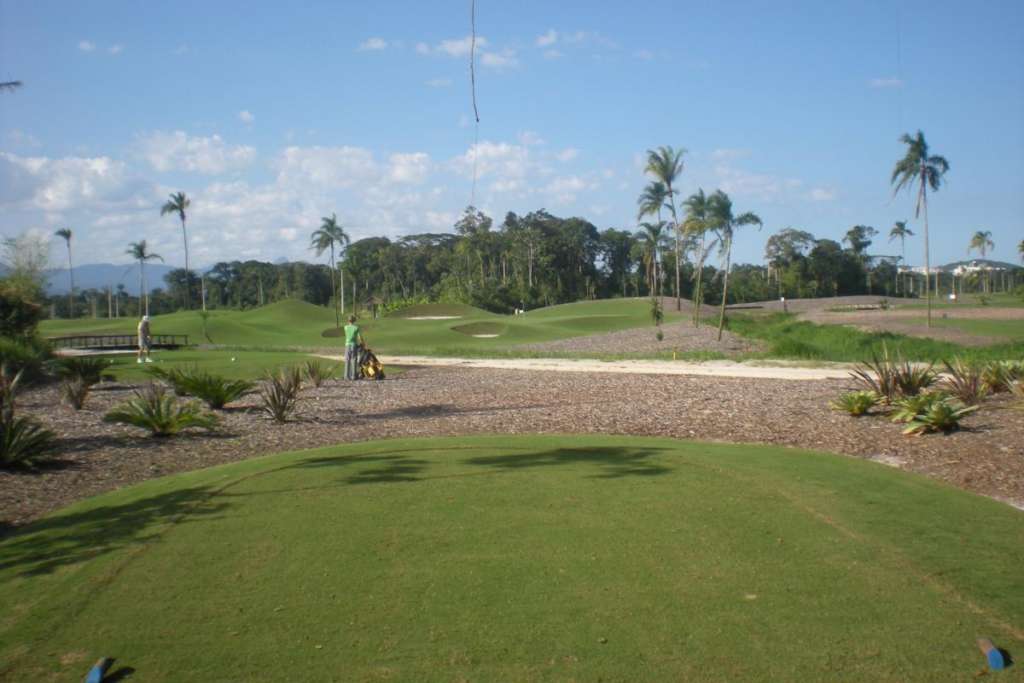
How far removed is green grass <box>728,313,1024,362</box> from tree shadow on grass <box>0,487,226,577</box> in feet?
68.6

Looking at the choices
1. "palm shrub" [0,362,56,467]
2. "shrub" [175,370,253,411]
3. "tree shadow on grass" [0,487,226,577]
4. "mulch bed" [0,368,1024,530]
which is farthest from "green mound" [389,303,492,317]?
"tree shadow on grass" [0,487,226,577]

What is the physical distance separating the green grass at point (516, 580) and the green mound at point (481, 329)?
164 feet

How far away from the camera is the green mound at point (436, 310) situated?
76375 millimetres

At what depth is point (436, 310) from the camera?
77562 millimetres

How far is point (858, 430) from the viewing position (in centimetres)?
1277

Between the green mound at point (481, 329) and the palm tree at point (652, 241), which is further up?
the palm tree at point (652, 241)

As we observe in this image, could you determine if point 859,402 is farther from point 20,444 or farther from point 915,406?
point 20,444

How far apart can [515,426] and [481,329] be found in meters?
46.2

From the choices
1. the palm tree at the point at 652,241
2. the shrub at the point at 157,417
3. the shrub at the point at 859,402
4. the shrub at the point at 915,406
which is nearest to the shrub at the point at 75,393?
the shrub at the point at 157,417

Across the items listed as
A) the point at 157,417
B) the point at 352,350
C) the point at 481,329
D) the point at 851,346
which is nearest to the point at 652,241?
the point at 481,329

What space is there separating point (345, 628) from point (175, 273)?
120990 millimetres

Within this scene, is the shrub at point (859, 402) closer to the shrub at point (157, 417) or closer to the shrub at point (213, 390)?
the shrub at point (157, 417)

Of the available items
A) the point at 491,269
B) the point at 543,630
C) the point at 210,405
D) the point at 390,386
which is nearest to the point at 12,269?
the point at 390,386

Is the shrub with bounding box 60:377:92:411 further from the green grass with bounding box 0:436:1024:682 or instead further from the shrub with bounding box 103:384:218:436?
the green grass with bounding box 0:436:1024:682
